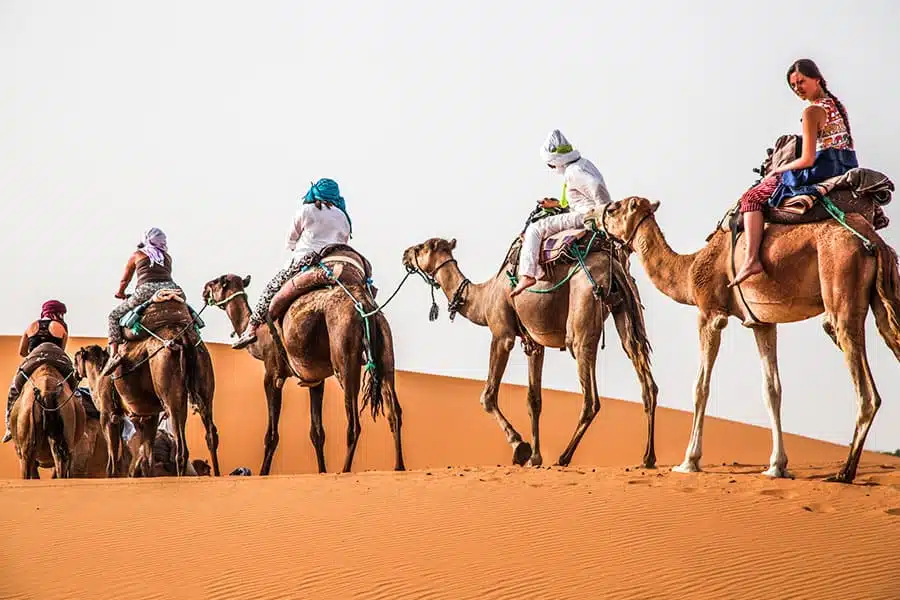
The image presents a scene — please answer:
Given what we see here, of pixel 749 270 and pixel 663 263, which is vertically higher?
pixel 663 263

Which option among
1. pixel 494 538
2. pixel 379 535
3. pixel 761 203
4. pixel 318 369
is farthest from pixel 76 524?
pixel 761 203

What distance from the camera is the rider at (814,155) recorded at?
32.9ft

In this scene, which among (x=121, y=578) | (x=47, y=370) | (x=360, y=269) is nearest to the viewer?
(x=121, y=578)

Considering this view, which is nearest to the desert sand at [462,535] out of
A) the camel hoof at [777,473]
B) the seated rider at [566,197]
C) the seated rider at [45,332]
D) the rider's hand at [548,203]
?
the camel hoof at [777,473]

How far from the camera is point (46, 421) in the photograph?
1526 cm

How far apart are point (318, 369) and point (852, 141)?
252 inches

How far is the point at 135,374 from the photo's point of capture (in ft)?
47.3

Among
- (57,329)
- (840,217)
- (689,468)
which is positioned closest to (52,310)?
(57,329)

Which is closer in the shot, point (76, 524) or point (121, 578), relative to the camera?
point (121, 578)

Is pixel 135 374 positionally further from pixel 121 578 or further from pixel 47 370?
pixel 121 578

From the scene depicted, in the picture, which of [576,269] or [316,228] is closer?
[576,269]

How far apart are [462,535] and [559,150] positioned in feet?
18.9

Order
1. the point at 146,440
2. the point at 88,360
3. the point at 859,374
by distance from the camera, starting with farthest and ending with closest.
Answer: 1. the point at 88,360
2. the point at 146,440
3. the point at 859,374

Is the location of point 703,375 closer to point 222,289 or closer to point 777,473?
point 777,473
